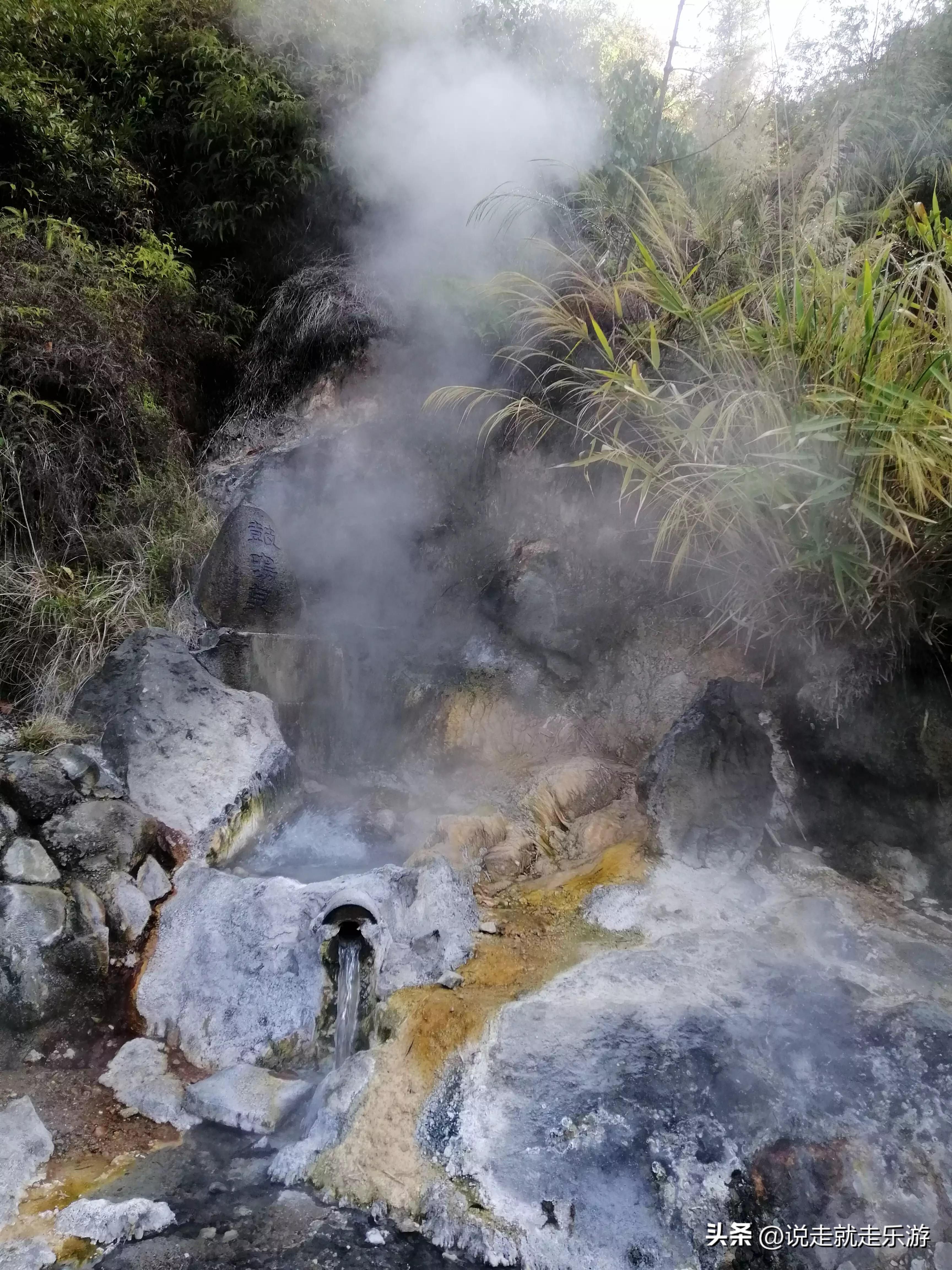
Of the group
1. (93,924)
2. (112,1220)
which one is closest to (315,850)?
(93,924)

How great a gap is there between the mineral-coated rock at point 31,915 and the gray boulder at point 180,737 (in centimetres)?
49

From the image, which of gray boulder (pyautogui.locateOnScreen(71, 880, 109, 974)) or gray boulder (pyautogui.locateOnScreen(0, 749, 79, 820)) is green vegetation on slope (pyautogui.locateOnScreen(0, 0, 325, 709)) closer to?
gray boulder (pyautogui.locateOnScreen(0, 749, 79, 820))

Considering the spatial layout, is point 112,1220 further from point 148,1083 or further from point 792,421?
point 792,421

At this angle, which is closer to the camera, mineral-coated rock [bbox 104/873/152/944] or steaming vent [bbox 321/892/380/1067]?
steaming vent [bbox 321/892/380/1067]

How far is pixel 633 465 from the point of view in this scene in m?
2.81

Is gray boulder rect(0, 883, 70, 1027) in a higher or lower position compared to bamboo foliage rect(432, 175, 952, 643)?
lower

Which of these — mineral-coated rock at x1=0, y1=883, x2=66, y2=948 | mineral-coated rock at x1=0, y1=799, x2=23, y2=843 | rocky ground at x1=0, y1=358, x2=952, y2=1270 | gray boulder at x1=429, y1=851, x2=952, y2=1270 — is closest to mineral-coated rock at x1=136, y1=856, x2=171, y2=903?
rocky ground at x1=0, y1=358, x2=952, y2=1270

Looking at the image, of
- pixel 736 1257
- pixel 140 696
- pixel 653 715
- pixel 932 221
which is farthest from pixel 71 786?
pixel 932 221

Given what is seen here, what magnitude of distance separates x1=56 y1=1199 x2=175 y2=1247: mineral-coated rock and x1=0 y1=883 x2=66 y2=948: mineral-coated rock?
A: 803 mm

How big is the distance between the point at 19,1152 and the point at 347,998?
898mm

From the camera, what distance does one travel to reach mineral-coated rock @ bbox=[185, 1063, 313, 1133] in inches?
85.6

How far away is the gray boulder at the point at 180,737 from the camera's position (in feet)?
Answer: 10.0

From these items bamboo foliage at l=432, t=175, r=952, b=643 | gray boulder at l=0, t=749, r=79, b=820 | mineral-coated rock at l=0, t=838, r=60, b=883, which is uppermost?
bamboo foliage at l=432, t=175, r=952, b=643

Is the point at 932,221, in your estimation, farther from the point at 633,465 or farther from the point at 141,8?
the point at 141,8
